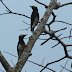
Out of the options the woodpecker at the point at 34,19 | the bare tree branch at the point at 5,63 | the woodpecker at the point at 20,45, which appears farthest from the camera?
the woodpecker at the point at 34,19

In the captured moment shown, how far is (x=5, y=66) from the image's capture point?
3.43 meters

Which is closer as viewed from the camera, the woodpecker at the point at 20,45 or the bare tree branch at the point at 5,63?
the bare tree branch at the point at 5,63

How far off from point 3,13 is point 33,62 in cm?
146

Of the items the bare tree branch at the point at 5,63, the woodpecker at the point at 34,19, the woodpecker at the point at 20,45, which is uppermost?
the bare tree branch at the point at 5,63

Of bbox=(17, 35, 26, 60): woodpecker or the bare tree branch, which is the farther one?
bbox=(17, 35, 26, 60): woodpecker

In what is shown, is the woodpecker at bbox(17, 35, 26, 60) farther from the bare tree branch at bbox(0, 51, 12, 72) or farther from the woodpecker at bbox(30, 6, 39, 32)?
the bare tree branch at bbox(0, 51, 12, 72)

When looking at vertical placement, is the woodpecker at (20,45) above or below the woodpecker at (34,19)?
below

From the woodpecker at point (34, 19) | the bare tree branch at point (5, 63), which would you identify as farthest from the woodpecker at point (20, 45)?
the bare tree branch at point (5, 63)

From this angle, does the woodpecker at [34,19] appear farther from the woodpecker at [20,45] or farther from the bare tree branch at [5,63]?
the bare tree branch at [5,63]

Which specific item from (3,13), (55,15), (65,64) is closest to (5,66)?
(65,64)

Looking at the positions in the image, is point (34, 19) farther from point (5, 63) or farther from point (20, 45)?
point (5, 63)

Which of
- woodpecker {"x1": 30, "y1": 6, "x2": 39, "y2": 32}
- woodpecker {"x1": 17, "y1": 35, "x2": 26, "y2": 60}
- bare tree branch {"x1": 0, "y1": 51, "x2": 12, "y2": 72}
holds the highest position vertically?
bare tree branch {"x1": 0, "y1": 51, "x2": 12, "y2": 72}

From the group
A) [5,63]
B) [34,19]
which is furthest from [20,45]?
[5,63]

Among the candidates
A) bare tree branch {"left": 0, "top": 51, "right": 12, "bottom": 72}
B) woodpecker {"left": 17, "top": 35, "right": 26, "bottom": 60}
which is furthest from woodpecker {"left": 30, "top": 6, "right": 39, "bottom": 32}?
bare tree branch {"left": 0, "top": 51, "right": 12, "bottom": 72}
